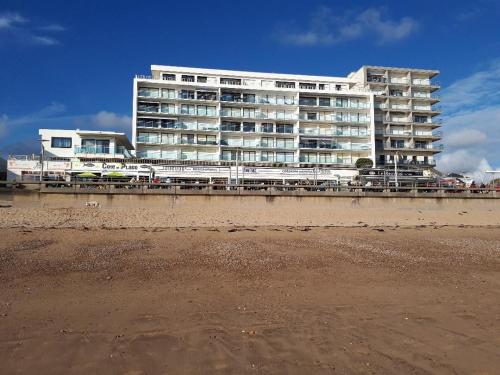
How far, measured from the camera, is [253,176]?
4288 cm

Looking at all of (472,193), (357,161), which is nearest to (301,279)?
(472,193)

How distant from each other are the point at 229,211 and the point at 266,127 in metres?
41.4

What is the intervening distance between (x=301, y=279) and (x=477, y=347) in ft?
14.7

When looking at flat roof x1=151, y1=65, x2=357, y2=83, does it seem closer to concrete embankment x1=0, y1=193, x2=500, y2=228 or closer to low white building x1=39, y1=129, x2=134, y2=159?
low white building x1=39, y1=129, x2=134, y2=159

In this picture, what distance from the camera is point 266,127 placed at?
6481cm

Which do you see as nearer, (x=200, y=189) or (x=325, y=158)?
(x=200, y=189)

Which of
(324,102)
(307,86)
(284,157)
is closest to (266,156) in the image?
(284,157)

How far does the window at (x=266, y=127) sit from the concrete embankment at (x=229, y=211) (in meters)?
37.8

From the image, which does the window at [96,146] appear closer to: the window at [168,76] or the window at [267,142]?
the window at [168,76]

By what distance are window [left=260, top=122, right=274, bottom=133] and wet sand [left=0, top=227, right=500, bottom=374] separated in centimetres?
5218

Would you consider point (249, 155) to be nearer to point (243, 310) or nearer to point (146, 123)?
point (146, 123)

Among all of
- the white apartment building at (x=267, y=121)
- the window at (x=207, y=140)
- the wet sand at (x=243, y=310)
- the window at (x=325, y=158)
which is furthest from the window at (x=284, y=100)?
the wet sand at (x=243, y=310)

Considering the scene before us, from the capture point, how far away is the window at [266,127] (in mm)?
64812

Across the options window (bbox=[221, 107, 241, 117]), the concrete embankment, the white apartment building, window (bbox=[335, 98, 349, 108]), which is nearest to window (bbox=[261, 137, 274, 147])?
the white apartment building
